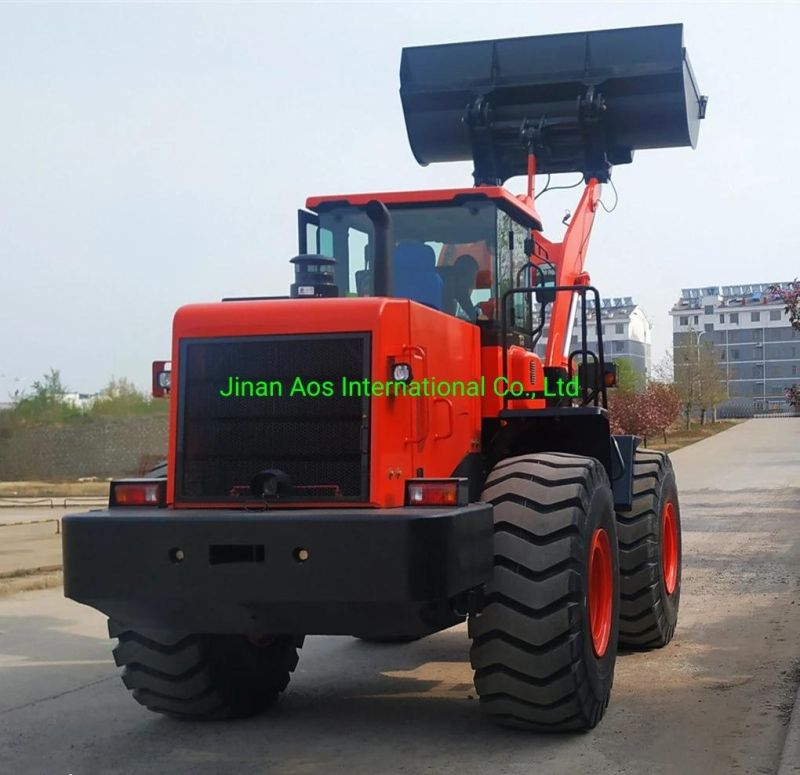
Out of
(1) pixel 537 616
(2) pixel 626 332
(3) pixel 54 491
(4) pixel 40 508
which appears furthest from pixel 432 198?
(2) pixel 626 332

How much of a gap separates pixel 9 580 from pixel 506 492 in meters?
8.45

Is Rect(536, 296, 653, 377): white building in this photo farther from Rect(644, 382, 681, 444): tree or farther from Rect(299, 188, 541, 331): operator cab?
Rect(299, 188, 541, 331): operator cab

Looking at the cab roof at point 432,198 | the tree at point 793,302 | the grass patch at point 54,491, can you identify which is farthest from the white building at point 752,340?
the cab roof at point 432,198

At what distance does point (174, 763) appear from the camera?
5.98 m

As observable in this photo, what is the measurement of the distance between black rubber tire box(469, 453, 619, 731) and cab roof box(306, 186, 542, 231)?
201cm

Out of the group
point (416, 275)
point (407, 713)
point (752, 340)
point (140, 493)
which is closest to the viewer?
point (140, 493)

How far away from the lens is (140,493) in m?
6.24

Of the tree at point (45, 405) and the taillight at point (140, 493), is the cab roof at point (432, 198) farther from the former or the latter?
the tree at point (45, 405)

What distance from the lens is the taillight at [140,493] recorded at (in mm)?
6207

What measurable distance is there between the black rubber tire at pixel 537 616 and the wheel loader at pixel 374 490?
0.04ft

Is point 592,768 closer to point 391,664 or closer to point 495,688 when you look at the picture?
point 495,688

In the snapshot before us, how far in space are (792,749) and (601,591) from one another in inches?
58.8

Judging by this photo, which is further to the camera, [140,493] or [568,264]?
[568,264]

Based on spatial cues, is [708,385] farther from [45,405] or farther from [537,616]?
Answer: [537,616]
